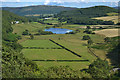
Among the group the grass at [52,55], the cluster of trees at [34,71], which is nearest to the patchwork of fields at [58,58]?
the grass at [52,55]

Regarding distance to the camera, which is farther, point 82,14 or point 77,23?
point 82,14

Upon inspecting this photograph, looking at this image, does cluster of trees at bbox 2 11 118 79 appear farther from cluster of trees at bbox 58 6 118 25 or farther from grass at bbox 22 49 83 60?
cluster of trees at bbox 58 6 118 25

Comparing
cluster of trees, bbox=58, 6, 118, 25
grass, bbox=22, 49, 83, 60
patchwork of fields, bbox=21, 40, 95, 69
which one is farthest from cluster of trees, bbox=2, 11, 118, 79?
cluster of trees, bbox=58, 6, 118, 25

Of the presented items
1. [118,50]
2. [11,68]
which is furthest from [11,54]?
[118,50]

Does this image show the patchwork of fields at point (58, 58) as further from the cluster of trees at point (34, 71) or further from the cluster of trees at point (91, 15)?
the cluster of trees at point (91, 15)

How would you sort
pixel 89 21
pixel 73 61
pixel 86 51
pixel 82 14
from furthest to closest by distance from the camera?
1. pixel 82 14
2. pixel 89 21
3. pixel 86 51
4. pixel 73 61

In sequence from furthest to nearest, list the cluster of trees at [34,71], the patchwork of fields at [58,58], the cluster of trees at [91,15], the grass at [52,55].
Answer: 1. the cluster of trees at [91,15]
2. the grass at [52,55]
3. the patchwork of fields at [58,58]
4. the cluster of trees at [34,71]

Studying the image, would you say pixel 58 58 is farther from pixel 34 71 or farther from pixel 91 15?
pixel 91 15

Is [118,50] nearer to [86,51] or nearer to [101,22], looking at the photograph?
[86,51]

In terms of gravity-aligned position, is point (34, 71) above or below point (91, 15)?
below

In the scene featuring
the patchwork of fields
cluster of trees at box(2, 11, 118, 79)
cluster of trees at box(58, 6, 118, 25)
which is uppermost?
cluster of trees at box(58, 6, 118, 25)

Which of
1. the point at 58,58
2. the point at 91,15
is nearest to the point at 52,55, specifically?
the point at 58,58
